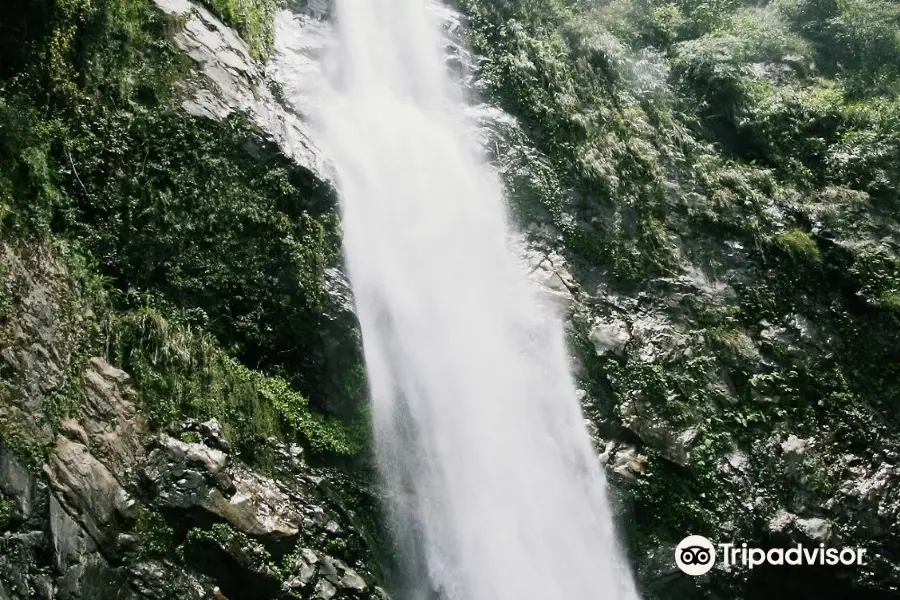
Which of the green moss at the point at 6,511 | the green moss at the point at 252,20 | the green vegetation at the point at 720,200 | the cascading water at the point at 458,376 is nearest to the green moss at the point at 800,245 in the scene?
the green vegetation at the point at 720,200

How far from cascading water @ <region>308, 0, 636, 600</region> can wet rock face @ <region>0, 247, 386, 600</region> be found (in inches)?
54.4

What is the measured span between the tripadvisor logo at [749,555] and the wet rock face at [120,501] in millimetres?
4657

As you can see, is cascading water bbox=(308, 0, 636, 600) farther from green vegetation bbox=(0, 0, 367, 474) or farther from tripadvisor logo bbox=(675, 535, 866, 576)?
tripadvisor logo bbox=(675, 535, 866, 576)

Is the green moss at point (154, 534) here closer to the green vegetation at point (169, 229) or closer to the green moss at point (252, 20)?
the green vegetation at point (169, 229)

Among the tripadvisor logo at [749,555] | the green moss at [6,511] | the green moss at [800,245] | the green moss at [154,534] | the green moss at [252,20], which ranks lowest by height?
the green moss at [154,534]

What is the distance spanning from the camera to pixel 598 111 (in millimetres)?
14461

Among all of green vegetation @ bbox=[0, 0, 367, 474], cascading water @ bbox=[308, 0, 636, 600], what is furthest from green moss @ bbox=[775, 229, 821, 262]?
green vegetation @ bbox=[0, 0, 367, 474]

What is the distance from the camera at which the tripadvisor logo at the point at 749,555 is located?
10.1 metres

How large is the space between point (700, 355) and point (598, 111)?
5.61 metres

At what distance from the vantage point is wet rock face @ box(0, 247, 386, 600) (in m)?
6.23

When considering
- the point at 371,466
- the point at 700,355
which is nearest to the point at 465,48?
the point at 700,355

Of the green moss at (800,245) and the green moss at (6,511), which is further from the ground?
the green moss at (800,245)

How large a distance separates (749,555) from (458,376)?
491 cm

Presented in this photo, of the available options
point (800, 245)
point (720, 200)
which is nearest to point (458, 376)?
point (720, 200)
